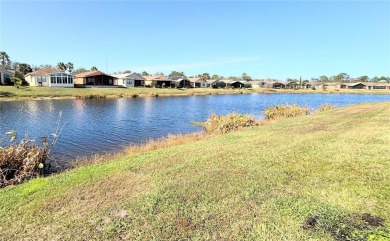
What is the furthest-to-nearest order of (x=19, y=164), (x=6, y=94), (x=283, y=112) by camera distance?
(x=6, y=94) → (x=283, y=112) → (x=19, y=164)

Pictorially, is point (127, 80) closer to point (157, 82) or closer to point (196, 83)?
point (157, 82)

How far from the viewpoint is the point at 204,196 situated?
5926mm

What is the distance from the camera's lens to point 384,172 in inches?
267

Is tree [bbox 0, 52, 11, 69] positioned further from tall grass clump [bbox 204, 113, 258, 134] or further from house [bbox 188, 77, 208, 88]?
tall grass clump [bbox 204, 113, 258, 134]

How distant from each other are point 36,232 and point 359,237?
5.47 metres

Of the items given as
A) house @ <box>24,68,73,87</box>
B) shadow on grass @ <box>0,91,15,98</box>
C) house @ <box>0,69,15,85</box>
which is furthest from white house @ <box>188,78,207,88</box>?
shadow on grass @ <box>0,91,15,98</box>

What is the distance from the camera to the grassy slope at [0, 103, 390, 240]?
479cm

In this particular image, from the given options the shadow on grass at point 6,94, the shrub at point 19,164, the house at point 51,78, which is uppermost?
the house at point 51,78

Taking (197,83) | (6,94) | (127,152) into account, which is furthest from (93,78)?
(127,152)

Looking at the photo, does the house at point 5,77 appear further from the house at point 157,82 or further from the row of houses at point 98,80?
the house at point 157,82

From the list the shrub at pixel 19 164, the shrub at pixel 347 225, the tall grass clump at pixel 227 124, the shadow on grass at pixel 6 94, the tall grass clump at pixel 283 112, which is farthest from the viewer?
the shadow on grass at pixel 6 94

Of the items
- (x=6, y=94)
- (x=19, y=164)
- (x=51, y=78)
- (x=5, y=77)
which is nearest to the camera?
(x=19, y=164)

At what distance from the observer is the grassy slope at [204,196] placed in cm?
479

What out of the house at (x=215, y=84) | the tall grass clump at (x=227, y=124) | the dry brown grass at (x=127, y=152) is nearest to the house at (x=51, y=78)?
the tall grass clump at (x=227, y=124)
